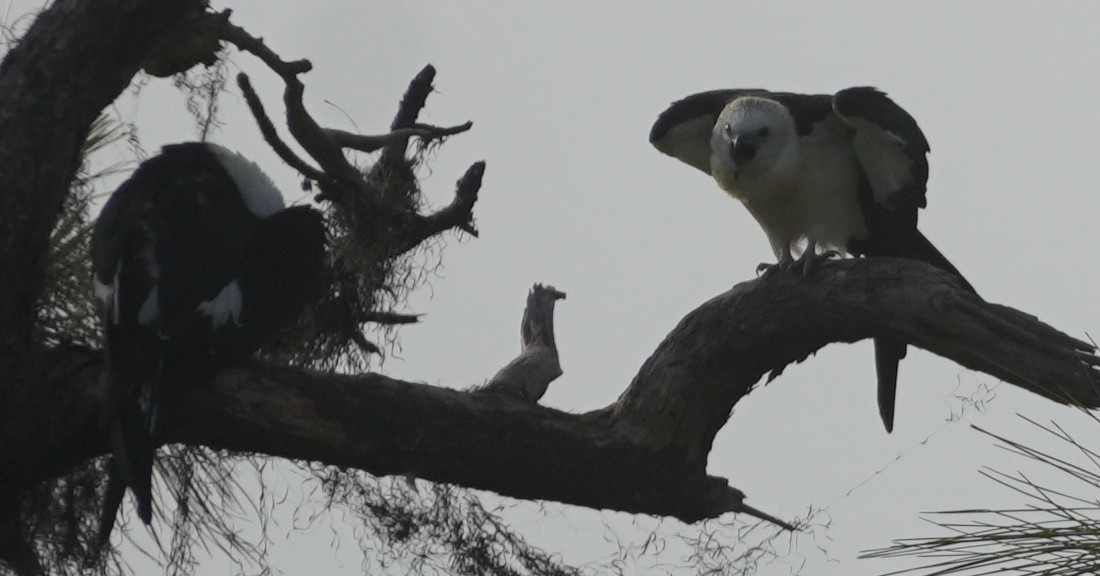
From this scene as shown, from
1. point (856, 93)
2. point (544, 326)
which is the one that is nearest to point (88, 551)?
point (544, 326)

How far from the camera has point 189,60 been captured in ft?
13.8

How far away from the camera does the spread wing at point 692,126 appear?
4.62 meters

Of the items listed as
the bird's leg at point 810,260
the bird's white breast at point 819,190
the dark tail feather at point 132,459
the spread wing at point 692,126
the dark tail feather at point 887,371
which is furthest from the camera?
the spread wing at point 692,126

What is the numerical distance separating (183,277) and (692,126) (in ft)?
6.21

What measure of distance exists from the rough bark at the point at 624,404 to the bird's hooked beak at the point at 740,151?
863 mm

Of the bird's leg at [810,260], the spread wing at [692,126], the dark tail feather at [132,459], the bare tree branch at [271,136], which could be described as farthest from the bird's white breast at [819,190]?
the dark tail feather at [132,459]

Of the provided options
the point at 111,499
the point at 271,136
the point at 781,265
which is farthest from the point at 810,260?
the point at 111,499

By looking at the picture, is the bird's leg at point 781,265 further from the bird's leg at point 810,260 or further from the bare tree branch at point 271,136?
the bare tree branch at point 271,136

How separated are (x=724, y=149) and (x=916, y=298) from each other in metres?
1.28

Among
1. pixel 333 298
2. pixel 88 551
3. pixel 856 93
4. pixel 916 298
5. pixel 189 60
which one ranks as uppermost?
pixel 189 60

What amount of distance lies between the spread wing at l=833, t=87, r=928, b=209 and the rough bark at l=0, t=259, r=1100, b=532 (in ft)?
2.20

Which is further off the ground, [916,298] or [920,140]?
[920,140]

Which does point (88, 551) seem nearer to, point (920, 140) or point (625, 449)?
point (625, 449)

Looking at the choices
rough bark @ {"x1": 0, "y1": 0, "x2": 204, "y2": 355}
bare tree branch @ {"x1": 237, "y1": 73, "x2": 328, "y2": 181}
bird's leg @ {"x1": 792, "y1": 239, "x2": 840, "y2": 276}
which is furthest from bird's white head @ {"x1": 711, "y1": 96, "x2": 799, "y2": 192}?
rough bark @ {"x1": 0, "y1": 0, "x2": 204, "y2": 355}
